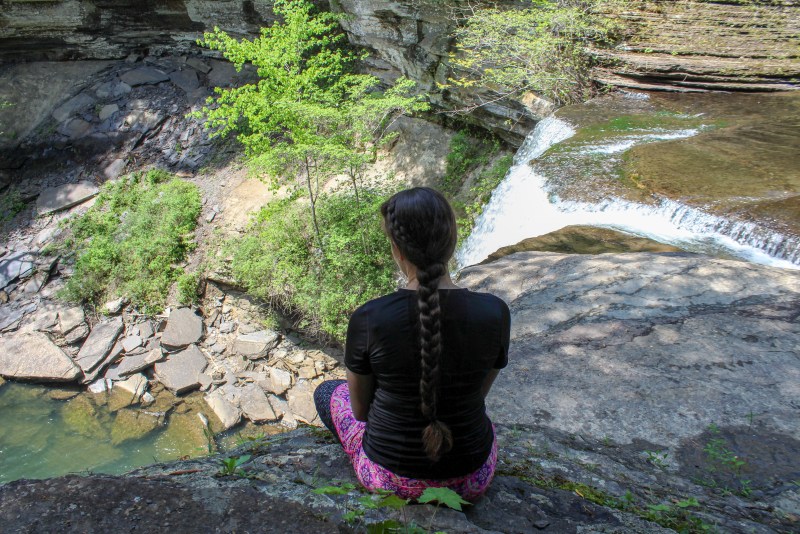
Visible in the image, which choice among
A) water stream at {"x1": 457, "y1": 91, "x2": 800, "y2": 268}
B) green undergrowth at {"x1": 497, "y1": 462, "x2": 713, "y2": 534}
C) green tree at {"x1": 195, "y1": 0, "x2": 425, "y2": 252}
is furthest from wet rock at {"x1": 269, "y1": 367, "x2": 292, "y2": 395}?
green undergrowth at {"x1": 497, "y1": 462, "x2": 713, "y2": 534}

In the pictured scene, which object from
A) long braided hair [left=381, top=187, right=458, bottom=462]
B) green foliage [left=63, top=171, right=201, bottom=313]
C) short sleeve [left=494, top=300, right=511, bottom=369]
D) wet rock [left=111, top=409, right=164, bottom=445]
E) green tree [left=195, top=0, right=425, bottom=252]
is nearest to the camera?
long braided hair [left=381, top=187, right=458, bottom=462]

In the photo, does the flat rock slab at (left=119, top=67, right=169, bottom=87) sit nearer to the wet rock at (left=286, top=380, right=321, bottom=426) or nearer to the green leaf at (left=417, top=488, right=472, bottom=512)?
the wet rock at (left=286, top=380, right=321, bottom=426)

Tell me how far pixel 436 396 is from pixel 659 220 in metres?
4.09

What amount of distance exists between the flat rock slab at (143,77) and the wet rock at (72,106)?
996mm

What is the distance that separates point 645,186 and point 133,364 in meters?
8.73

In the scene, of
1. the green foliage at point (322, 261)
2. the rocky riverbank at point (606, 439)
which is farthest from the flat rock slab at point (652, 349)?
the green foliage at point (322, 261)

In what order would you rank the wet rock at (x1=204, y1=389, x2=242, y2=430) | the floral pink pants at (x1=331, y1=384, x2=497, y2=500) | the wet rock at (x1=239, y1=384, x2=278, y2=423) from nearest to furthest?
the floral pink pants at (x1=331, y1=384, x2=497, y2=500), the wet rock at (x1=204, y1=389, x2=242, y2=430), the wet rock at (x1=239, y1=384, x2=278, y2=423)

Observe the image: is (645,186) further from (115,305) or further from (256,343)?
(115,305)

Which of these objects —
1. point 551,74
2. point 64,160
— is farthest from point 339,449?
point 64,160

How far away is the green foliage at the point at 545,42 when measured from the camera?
835 cm

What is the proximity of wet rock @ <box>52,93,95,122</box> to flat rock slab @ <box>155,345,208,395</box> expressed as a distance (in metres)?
7.73

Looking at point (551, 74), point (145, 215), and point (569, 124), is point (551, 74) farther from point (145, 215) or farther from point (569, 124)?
point (145, 215)

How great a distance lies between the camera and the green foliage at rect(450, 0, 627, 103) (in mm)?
8352

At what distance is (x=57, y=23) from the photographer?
13.3 meters
